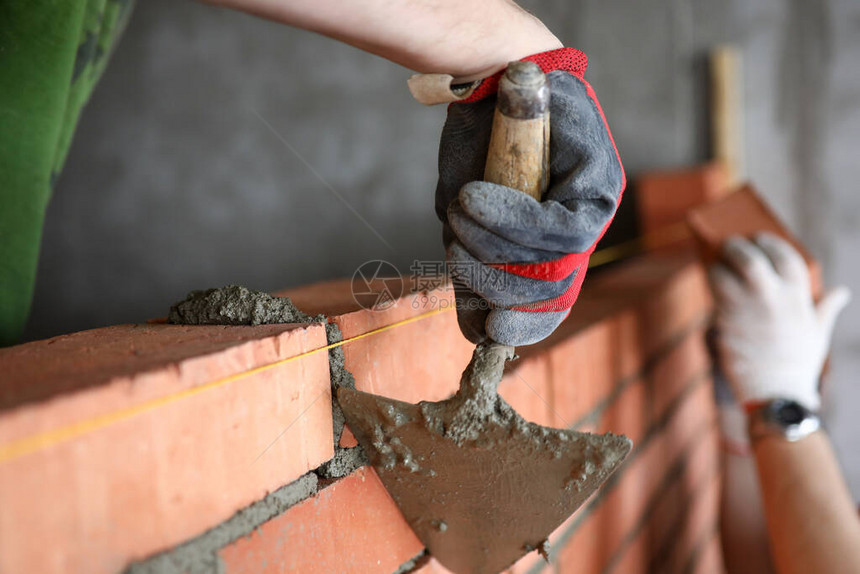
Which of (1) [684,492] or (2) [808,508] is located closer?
(2) [808,508]

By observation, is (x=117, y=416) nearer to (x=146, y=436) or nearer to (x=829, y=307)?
(x=146, y=436)

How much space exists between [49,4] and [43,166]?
0.69ft

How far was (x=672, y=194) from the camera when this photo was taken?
7.51 feet

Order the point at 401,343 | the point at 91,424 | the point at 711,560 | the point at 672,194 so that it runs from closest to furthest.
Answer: the point at 91,424 < the point at 401,343 < the point at 711,560 < the point at 672,194

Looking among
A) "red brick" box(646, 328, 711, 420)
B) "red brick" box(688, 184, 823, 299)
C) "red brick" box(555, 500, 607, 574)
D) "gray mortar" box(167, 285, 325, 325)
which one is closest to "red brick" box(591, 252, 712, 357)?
"red brick" box(646, 328, 711, 420)

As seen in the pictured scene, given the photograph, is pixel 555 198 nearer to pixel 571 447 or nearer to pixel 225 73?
pixel 571 447

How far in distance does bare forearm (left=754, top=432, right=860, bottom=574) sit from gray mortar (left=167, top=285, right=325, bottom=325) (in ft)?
3.26

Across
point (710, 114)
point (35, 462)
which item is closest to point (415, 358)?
point (35, 462)

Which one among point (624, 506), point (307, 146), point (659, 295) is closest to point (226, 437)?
point (624, 506)

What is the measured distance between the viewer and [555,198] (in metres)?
0.58

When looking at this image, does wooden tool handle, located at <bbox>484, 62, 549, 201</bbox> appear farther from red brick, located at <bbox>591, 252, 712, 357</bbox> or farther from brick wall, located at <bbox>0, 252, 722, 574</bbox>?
red brick, located at <bbox>591, 252, 712, 357</bbox>

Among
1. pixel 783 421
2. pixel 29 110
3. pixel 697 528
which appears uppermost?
pixel 29 110

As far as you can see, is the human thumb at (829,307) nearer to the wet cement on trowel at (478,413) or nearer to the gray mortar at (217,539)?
the wet cement on trowel at (478,413)

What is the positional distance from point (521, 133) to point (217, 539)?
0.42m
